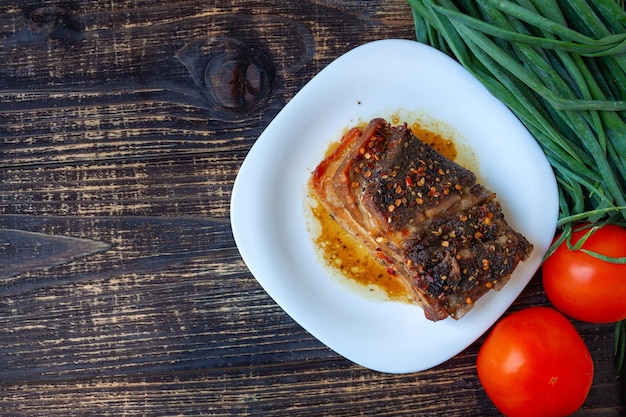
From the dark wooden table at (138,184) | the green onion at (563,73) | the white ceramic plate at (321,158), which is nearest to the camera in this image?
the green onion at (563,73)

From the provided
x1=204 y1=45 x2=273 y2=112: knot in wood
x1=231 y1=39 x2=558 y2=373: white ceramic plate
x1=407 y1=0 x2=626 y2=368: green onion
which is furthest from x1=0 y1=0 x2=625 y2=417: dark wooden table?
x1=407 y1=0 x2=626 y2=368: green onion

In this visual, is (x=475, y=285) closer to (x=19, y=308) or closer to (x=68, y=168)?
(x=68, y=168)

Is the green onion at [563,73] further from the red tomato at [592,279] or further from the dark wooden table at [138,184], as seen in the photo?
the dark wooden table at [138,184]

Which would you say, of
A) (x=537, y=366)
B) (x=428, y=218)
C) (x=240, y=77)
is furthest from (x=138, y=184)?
(x=537, y=366)

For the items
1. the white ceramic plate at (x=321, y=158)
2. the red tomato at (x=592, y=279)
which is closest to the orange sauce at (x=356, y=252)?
the white ceramic plate at (x=321, y=158)

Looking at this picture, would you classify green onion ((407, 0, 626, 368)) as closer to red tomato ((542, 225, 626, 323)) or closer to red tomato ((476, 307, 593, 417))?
red tomato ((542, 225, 626, 323))

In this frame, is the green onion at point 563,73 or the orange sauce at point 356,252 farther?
the orange sauce at point 356,252
